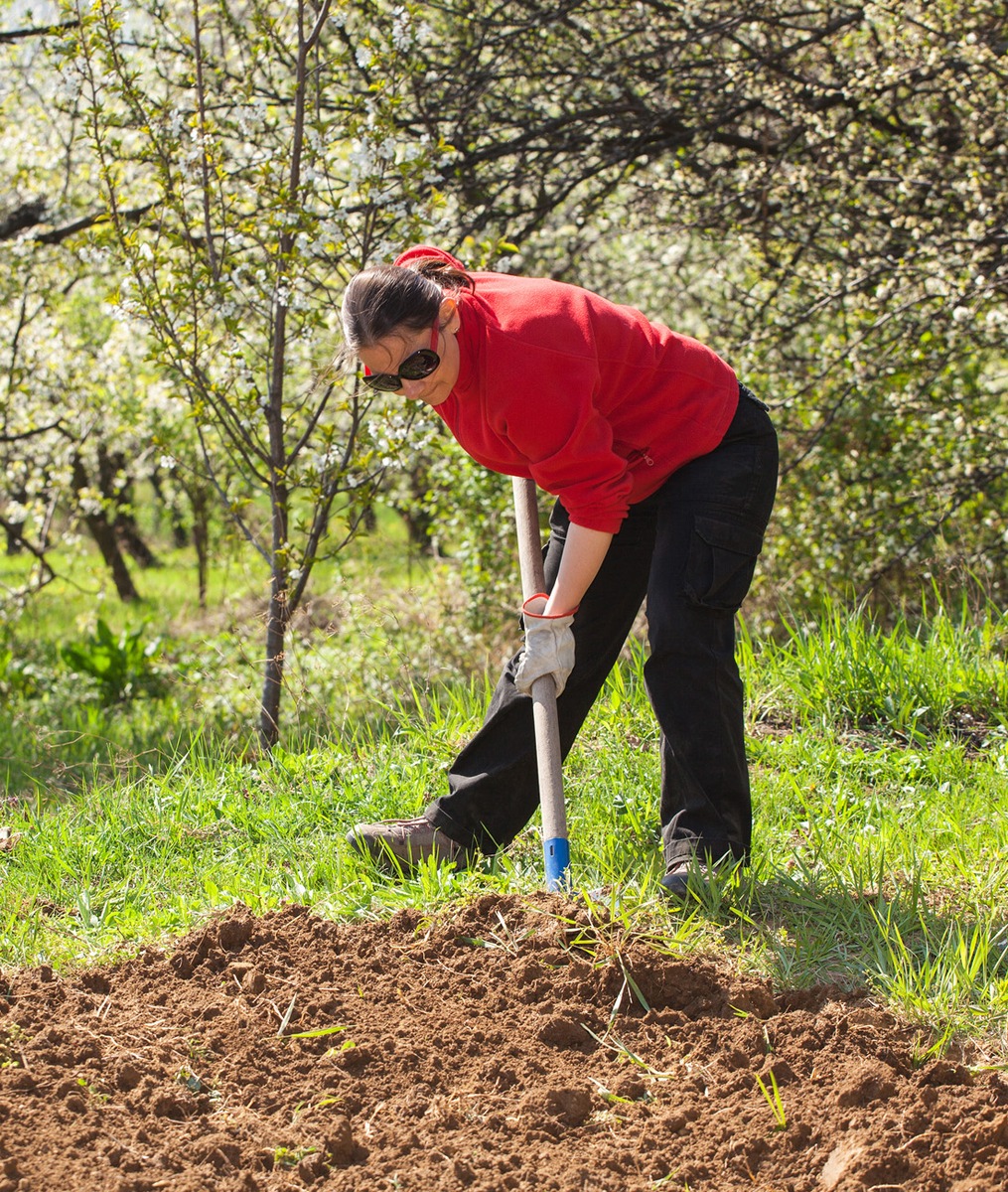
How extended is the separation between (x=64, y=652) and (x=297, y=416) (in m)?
3.87

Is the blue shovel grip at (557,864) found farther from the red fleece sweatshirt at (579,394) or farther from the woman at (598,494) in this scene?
the red fleece sweatshirt at (579,394)

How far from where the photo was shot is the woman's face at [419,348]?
2539 mm

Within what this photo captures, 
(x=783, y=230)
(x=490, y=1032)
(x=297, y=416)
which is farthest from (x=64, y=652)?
(x=490, y=1032)

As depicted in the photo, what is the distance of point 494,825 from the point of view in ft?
9.95

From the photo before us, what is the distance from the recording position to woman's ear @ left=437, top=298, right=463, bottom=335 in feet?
Result: 8.41

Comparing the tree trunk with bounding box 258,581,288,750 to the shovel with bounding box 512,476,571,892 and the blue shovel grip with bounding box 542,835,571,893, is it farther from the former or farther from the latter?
the blue shovel grip with bounding box 542,835,571,893

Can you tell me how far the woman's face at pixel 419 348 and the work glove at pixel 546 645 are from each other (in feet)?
1.86

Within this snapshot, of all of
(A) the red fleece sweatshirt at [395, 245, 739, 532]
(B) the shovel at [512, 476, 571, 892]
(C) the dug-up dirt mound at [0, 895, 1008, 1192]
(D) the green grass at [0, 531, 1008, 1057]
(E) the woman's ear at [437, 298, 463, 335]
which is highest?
(E) the woman's ear at [437, 298, 463, 335]

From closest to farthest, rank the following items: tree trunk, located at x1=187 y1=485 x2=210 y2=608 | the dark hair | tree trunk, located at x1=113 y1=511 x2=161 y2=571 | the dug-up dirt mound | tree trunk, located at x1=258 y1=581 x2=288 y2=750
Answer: the dug-up dirt mound → the dark hair → tree trunk, located at x1=258 y1=581 x2=288 y2=750 → tree trunk, located at x1=187 y1=485 x2=210 y2=608 → tree trunk, located at x1=113 y1=511 x2=161 y2=571

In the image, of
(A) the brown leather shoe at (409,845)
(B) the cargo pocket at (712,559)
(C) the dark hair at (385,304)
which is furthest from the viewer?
(A) the brown leather shoe at (409,845)

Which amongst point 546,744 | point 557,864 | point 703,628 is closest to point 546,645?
point 546,744

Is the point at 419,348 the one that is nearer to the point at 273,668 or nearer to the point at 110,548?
the point at 273,668

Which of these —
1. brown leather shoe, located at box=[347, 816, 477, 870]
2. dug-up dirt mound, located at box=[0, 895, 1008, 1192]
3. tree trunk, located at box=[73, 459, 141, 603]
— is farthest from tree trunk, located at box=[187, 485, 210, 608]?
dug-up dirt mound, located at box=[0, 895, 1008, 1192]

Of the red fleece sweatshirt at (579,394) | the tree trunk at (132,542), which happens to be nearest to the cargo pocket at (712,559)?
the red fleece sweatshirt at (579,394)
